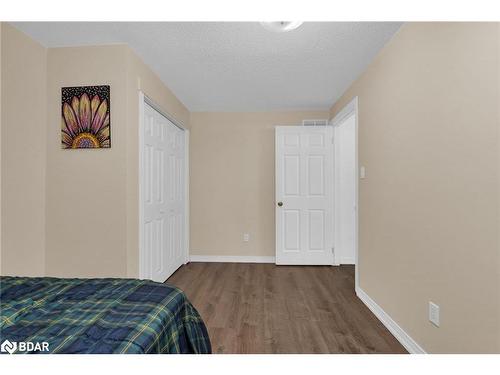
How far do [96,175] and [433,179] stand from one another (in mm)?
2522

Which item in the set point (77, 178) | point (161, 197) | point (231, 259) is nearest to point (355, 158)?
point (161, 197)

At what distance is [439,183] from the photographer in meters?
1.49

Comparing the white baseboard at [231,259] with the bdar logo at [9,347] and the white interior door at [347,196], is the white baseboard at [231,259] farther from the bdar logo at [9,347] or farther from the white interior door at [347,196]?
the bdar logo at [9,347]

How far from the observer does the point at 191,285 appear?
3033 mm

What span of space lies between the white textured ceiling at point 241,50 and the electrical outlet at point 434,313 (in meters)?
2.01

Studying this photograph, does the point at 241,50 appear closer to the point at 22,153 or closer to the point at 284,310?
the point at 22,153

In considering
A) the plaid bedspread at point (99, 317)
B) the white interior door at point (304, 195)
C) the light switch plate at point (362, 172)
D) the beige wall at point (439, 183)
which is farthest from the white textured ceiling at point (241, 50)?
the plaid bedspread at point (99, 317)

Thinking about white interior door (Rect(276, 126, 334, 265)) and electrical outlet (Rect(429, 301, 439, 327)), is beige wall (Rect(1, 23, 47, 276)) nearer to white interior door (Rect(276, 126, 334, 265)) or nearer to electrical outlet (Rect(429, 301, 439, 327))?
white interior door (Rect(276, 126, 334, 265))

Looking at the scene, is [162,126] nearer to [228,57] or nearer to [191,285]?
[228,57]

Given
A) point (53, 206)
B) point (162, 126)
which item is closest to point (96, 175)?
point (53, 206)

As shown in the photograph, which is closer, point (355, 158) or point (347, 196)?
point (355, 158)

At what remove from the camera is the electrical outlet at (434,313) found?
151 cm

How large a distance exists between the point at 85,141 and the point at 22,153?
0.45m

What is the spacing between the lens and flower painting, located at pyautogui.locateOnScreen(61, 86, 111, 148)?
2.14 m
